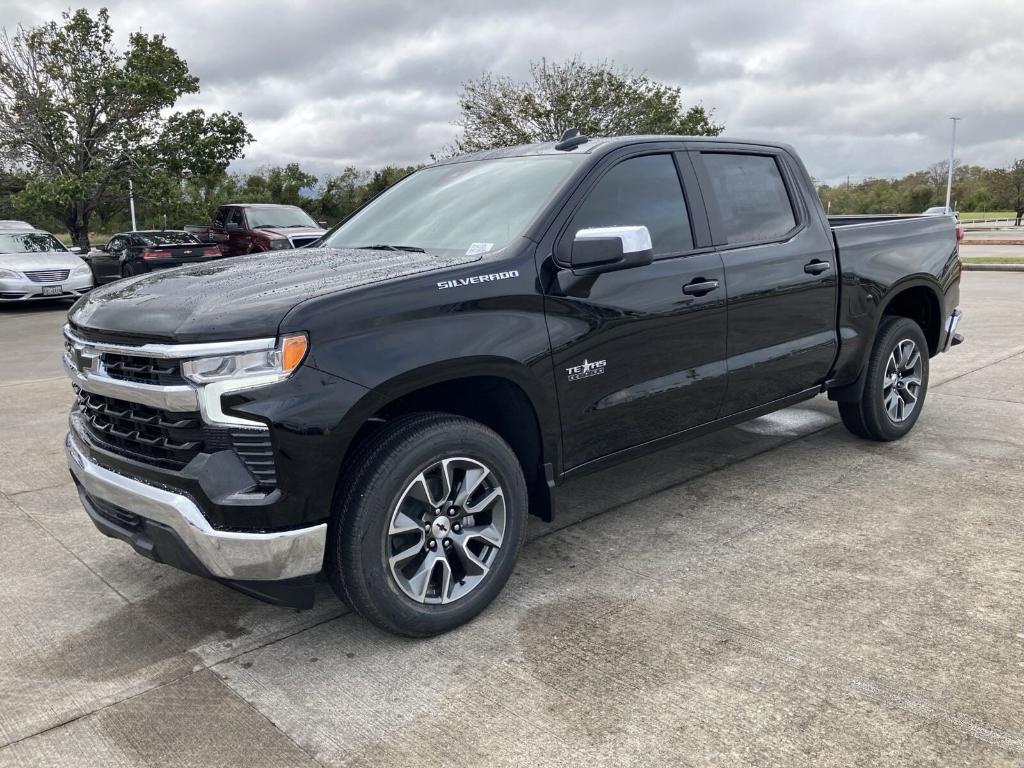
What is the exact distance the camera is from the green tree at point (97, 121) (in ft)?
77.2

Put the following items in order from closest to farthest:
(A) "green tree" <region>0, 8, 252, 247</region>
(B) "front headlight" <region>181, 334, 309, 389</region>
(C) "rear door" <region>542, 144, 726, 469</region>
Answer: (B) "front headlight" <region>181, 334, 309, 389</region>, (C) "rear door" <region>542, 144, 726, 469</region>, (A) "green tree" <region>0, 8, 252, 247</region>

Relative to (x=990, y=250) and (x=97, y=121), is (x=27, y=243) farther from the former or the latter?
(x=990, y=250)

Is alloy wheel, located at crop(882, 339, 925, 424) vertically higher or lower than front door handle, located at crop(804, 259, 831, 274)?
lower

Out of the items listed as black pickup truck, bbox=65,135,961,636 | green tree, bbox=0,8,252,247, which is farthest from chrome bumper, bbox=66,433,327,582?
green tree, bbox=0,8,252,247

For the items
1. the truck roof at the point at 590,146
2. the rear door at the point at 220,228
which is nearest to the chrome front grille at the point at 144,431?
the truck roof at the point at 590,146

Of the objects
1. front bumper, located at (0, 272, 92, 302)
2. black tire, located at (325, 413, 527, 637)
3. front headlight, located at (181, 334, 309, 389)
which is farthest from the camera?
front bumper, located at (0, 272, 92, 302)

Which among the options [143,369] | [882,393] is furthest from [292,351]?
[882,393]

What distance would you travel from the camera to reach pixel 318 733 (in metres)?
2.60

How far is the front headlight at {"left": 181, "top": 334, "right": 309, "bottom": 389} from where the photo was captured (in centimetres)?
267

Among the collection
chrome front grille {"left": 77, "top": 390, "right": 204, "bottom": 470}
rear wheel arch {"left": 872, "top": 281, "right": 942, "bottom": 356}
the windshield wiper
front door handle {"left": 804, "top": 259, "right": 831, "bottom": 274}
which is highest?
the windshield wiper

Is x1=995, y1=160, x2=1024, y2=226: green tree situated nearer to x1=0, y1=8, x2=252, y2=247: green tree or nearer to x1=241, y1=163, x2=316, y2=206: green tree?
x1=241, y1=163, x2=316, y2=206: green tree

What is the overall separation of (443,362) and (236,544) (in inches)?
36.1

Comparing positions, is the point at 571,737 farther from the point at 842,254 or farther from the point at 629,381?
the point at 842,254

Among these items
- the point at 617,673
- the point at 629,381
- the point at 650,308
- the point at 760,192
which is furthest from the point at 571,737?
the point at 760,192
